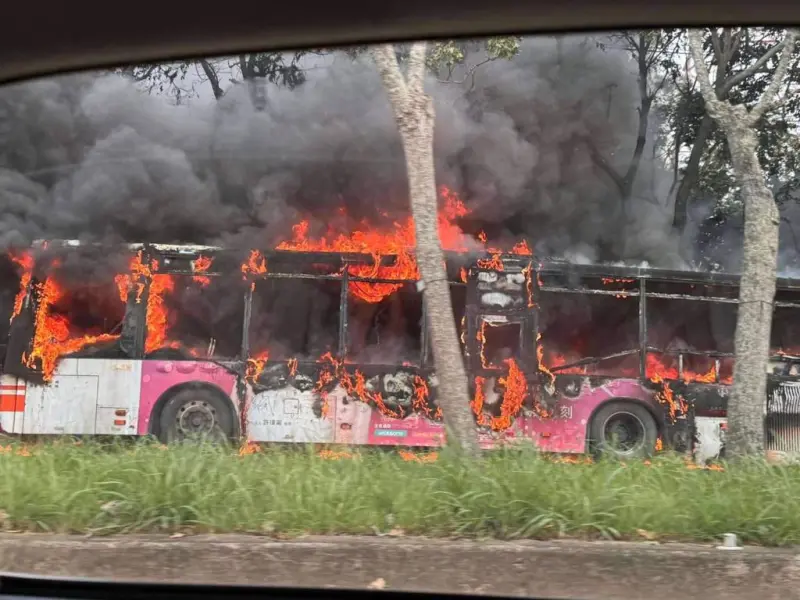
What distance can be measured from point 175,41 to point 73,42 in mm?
332

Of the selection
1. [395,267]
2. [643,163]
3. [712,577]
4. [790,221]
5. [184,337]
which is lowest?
[712,577]

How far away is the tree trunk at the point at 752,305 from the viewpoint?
4949 millimetres

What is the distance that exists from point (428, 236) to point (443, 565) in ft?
7.20

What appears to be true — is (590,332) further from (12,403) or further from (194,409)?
(12,403)

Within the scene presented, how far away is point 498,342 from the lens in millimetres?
5836

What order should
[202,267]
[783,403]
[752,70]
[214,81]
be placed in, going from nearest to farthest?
[752,70]
[214,81]
[783,403]
[202,267]

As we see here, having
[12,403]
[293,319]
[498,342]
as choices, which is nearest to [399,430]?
[498,342]

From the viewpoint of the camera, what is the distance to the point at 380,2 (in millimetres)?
2234

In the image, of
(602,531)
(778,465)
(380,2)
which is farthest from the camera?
(778,465)

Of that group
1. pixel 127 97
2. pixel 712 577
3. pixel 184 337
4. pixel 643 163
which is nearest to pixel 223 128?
pixel 127 97

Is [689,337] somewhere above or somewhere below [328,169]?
below

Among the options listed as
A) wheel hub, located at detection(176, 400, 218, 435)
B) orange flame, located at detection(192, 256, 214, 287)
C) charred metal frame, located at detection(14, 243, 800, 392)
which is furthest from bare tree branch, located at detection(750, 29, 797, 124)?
wheel hub, located at detection(176, 400, 218, 435)

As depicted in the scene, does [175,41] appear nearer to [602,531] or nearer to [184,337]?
[602,531]

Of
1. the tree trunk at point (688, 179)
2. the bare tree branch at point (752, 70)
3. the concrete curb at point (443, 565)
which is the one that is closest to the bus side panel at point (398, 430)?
the concrete curb at point (443, 565)
